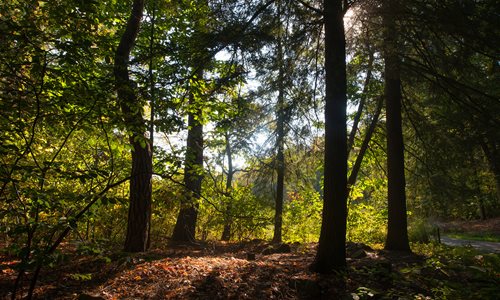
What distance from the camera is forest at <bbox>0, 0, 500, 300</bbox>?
12.2 ft

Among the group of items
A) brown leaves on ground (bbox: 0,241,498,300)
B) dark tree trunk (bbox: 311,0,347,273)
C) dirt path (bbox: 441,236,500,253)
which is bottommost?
dirt path (bbox: 441,236,500,253)

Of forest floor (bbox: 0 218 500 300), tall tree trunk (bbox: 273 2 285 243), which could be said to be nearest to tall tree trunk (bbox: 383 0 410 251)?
forest floor (bbox: 0 218 500 300)

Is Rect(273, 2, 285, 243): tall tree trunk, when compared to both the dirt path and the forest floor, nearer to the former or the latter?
the forest floor

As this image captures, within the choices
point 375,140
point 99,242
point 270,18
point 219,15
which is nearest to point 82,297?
point 99,242

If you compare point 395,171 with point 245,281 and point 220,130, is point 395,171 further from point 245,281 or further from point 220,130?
point 245,281

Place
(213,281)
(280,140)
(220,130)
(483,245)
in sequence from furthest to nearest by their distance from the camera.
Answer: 1. (483,245)
2. (280,140)
3. (220,130)
4. (213,281)

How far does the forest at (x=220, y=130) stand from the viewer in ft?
12.2

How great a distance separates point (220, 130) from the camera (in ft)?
25.3

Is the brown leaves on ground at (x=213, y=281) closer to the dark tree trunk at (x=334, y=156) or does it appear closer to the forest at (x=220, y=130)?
the forest at (x=220, y=130)

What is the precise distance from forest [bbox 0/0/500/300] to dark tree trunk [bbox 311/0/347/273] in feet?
0.08

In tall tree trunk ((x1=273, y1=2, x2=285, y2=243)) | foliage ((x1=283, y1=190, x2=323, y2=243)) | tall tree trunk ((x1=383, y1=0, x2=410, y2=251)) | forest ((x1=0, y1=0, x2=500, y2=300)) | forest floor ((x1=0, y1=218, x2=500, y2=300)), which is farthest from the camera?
foliage ((x1=283, y1=190, x2=323, y2=243))

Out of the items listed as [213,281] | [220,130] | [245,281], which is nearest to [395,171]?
[220,130]

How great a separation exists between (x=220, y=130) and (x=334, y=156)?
3.06 metres

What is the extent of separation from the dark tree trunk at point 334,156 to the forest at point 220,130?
0.08ft
